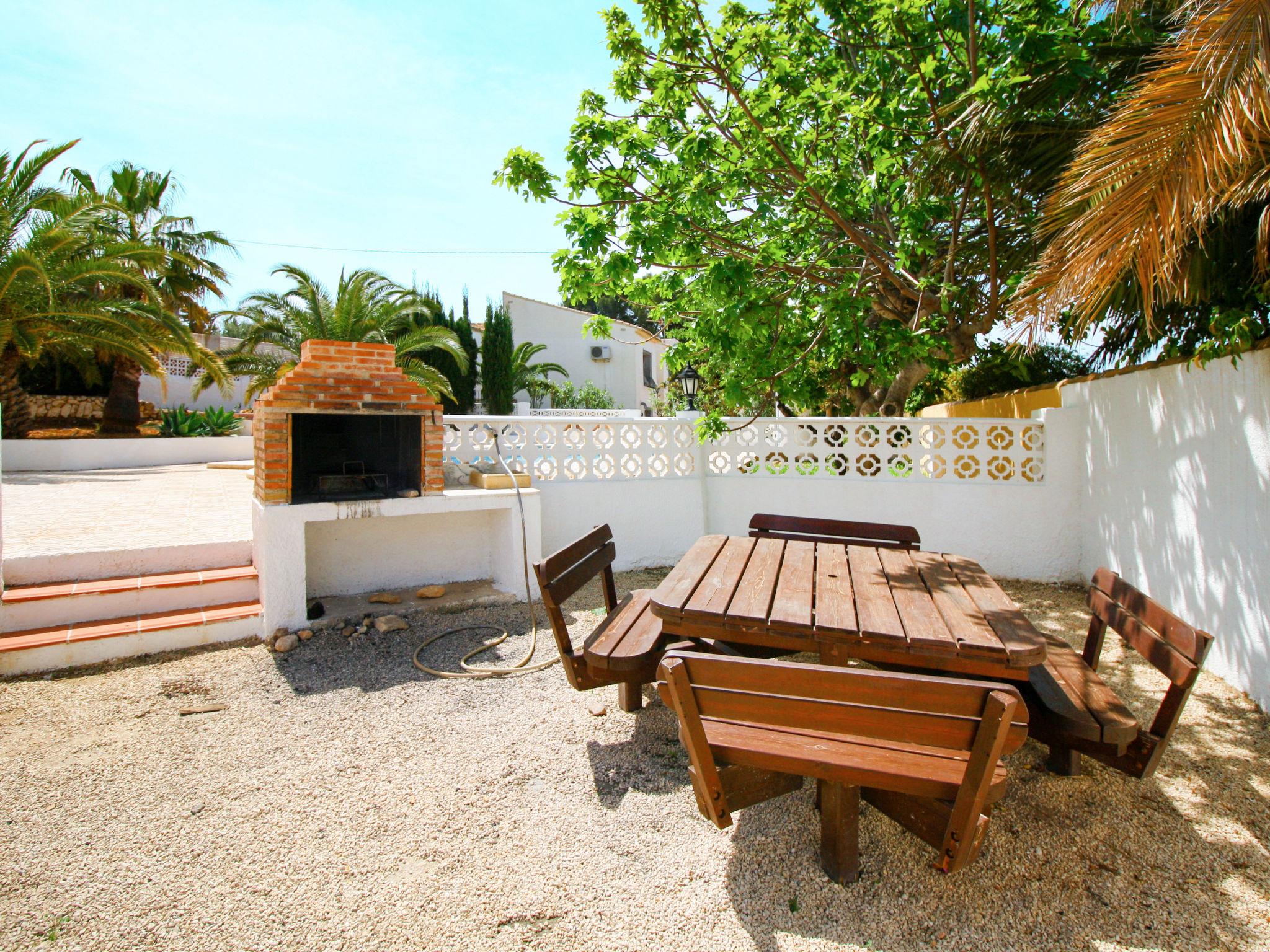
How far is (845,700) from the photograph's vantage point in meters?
1.56

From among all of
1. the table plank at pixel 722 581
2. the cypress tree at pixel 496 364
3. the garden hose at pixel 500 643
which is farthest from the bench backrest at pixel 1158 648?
the cypress tree at pixel 496 364

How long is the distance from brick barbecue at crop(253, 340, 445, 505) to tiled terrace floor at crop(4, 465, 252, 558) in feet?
3.08

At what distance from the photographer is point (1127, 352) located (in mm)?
4824

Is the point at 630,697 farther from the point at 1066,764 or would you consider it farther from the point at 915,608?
the point at 1066,764

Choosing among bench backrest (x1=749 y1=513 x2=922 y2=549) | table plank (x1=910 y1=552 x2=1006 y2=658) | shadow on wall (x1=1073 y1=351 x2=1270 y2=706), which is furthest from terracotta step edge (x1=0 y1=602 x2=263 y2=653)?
shadow on wall (x1=1073 y1=351 x2=1270 y2=706)

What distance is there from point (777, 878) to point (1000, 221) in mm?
5866

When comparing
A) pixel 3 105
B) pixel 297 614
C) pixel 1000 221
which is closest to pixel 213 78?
pixel 3 105

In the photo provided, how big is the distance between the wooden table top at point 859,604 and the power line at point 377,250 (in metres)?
14.7

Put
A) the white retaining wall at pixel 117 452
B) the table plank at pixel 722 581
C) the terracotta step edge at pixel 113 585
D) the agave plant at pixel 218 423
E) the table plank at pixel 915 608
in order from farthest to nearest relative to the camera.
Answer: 1. the agave plant at pixel 218 423
2. the white retaining wall at pixel 117 452
3. the terracotta step edge at pixel 113 585
4. the table plank at pixel 722 581
5. the table plank at pixel 915 608

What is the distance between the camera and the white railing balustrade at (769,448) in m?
5.37

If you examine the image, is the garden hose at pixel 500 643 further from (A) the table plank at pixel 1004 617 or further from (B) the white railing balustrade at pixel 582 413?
(B) the white railing balustrade at pixel 582 413

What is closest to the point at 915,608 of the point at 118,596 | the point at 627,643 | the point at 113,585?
the point at 627,643

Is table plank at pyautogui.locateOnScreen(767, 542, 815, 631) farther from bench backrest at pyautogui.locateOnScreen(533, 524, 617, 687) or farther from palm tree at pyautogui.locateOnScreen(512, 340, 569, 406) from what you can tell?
palm tree at pyautogui.locateOnScreen(512, 340, 569, 406)

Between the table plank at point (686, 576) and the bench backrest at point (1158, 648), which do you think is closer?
the bench backrest at point (1158, 648)
